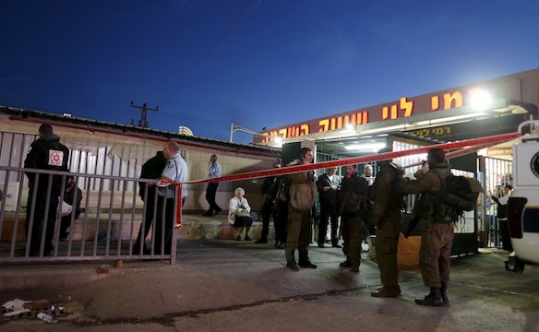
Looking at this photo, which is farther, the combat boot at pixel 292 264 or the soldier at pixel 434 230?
the combat boot at pixel 292 264

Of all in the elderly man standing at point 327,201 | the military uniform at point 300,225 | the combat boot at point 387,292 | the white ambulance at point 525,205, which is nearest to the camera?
the white ambulance at point 525,205

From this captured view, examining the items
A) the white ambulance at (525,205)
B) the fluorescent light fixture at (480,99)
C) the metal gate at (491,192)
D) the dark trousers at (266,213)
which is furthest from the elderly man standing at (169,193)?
the fluorescent light fixture at (480,99)

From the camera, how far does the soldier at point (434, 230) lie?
13.2 feet

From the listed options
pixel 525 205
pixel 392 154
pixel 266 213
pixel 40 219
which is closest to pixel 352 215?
pixel 392 154

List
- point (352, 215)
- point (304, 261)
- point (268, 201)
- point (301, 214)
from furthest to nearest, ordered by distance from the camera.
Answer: point (268, 201)
point (352, 215)
point (304, 261)
point (301, 214)

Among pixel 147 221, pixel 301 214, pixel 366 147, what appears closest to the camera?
pixel 147 221

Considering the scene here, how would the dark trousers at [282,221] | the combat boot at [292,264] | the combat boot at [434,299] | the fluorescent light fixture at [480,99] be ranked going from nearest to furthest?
the combat boot at [434,299], the combat boot at [292,264], the dark trousers at [282,221], the fluorescent light fixture at [480,99]

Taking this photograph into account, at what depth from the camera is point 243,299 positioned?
400cm

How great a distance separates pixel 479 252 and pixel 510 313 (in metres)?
4.99

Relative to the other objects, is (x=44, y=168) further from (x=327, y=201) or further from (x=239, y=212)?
(x=327, y=201)

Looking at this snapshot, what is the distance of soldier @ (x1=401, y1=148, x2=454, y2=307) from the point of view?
402cm

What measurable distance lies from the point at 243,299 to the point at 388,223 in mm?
1977

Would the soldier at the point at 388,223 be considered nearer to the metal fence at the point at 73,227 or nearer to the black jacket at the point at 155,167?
the metal fence at the point at 73,227

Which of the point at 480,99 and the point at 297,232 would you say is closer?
the point at 297,232
